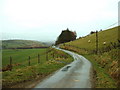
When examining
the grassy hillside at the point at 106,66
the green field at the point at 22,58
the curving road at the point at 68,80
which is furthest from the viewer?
the green field at the point at 22,58

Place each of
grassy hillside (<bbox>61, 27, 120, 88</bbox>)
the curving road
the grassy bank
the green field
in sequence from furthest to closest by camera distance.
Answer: the green field
grassy hillside (<bbox>61, 27, 120, 88</bbox>)
the grassy bank
the curving road

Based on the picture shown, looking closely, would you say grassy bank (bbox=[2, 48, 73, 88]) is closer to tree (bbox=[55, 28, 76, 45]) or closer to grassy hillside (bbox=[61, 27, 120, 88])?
grassy hillside (bbox=[61, 27, 120, 88])

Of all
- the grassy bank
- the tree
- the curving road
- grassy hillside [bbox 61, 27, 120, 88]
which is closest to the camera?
the curving road

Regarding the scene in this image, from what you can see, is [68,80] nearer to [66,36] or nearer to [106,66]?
[106,66]

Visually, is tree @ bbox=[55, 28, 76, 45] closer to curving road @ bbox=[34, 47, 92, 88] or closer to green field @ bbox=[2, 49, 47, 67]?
green field @ bbox=[2, 49, 47, 67]

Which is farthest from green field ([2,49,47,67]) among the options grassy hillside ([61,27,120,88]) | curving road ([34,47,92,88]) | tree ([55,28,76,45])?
tree ([55,28,76,45])

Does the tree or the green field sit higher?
the tree

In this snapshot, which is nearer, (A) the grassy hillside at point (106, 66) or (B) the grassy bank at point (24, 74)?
(B) the grassy bank at point (24, 74)

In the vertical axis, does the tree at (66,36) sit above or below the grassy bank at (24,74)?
above

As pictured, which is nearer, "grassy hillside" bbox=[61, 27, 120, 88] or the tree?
"grassy hillside" bbox=[61, 27, 120, 88]

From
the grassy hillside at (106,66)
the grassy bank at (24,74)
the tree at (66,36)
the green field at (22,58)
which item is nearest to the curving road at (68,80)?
the grassy hillside at (106,66)

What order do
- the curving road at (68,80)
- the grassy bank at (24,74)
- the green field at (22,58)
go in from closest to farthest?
1. the curving road at (68,80)
2. the grassy bank at (24,74)
3. the green field at (22,58)

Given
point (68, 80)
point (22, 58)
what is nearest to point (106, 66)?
point (68, 80)

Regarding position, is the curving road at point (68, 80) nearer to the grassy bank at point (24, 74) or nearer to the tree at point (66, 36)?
the grassy bank at point (24, 74)
